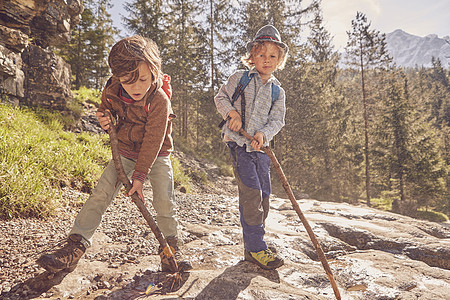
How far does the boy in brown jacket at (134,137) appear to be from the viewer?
6.43 feet

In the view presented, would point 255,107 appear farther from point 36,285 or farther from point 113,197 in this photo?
point 36,285

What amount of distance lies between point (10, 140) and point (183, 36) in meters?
16.3

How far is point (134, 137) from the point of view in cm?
231

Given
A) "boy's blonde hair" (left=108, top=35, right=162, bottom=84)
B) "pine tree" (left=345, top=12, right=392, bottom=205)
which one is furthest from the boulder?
"pine tree" (left=345, top=12, right=392, bottom=205)

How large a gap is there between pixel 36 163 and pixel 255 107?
12.2ft

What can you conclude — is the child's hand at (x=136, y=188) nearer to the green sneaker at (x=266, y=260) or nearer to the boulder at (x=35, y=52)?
the green sneaker at (x=266, y=260)

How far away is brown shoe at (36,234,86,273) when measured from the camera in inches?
72.7

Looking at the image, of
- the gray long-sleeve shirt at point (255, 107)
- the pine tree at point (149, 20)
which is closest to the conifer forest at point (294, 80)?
the pine tree at point (149, 20)

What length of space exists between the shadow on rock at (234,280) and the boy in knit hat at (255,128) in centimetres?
8

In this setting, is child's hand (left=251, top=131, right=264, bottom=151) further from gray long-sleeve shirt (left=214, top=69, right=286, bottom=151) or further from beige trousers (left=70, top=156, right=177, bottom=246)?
beige trousers (left=70, top=156, right=177, bottom=246)

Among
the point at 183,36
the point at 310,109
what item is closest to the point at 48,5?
the point at 183,36

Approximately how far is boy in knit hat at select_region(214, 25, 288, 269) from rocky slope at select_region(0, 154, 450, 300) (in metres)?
0.31

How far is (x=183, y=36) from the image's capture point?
18.2m

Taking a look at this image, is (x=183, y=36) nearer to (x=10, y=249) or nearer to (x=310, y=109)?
(x=310, y=109)
